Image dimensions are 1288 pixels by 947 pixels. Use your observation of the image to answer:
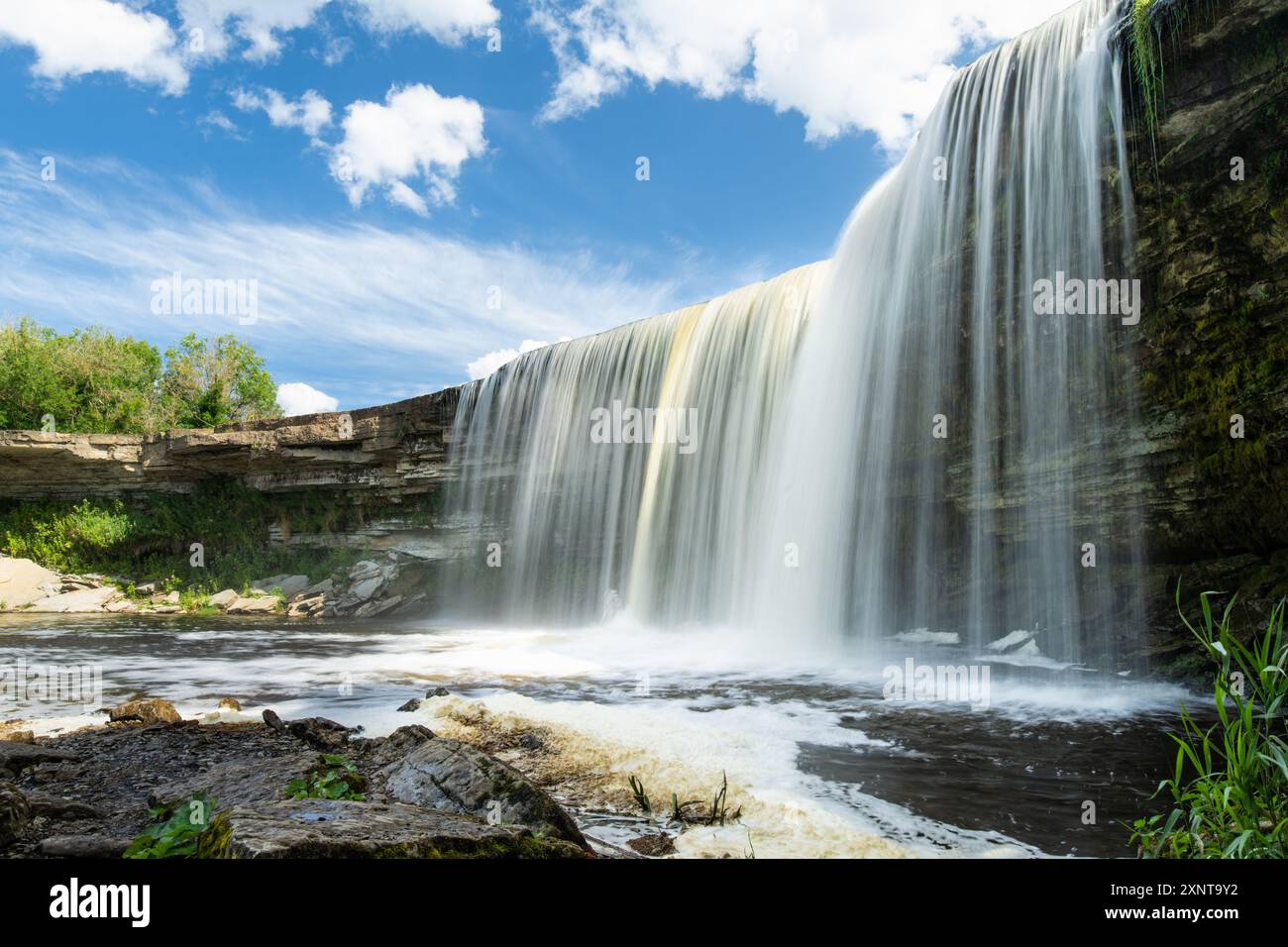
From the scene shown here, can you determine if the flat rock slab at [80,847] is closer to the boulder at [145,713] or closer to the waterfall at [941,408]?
the boulder at [145,713]

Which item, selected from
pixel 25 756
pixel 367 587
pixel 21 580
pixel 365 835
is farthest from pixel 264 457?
pixel 365 835

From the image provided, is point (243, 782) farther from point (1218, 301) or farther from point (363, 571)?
point (363, 571)

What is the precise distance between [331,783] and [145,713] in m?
3.33

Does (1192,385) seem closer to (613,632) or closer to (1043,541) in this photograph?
(1043,541)

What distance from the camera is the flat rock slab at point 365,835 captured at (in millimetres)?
2205

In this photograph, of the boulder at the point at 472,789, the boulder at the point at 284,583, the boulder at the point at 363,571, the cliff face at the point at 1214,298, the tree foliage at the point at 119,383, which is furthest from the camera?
the tree foliage at the point at 119,383

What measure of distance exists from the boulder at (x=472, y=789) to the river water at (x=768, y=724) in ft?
2.50

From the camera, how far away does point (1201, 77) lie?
8938 millimetres

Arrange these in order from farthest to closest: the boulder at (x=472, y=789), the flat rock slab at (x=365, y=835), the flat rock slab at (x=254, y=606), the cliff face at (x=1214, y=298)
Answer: the flat rock slab at (x=254, y=606) < the cliff face at (x=1214, y=298) < the boulder at (x=472, y=789) < the flat rock slab at (x=365, y=835)

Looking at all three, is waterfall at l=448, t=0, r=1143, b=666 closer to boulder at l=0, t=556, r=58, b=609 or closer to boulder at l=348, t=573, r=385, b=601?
boulder at l=348, t=573, r=385, b=601

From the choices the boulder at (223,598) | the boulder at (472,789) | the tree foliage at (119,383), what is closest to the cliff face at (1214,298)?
the boulder at (472,789)

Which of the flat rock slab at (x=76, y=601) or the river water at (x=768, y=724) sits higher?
the river water at (x=768, y=724)

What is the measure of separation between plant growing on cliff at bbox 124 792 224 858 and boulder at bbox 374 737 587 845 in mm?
958

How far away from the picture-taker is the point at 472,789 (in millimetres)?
3729
